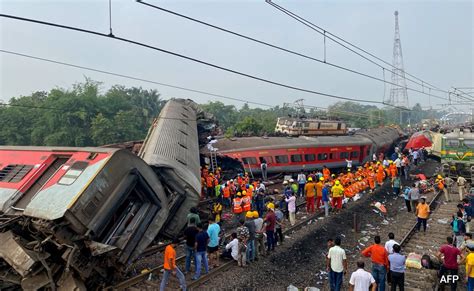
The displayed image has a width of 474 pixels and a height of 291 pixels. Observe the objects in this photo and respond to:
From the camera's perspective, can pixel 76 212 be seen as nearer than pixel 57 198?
Yes

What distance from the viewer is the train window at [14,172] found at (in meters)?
8.21

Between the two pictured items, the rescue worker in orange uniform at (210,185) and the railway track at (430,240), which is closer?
the railway track at (430,240)

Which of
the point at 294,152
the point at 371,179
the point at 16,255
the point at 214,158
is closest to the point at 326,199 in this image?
the point at 371,179

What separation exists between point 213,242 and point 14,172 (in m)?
4.85

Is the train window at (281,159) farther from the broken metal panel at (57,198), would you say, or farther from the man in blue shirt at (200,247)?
the broken metal panel at (57,198)

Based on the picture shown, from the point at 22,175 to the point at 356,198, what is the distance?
43.9ft

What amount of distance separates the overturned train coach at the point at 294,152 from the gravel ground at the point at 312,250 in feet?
21.3

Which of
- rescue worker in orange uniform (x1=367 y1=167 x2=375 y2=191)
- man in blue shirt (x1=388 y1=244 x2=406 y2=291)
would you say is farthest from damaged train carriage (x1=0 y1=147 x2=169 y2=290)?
rescue worker in orange uniform (x1=367 y1=167 x2=375 y2=191)

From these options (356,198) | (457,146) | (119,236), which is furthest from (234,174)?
(119,236)

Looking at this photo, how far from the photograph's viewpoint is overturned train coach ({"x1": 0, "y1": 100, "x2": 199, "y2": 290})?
6.65 m

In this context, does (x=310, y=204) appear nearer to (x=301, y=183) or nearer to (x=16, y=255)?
(x=301, y=183)

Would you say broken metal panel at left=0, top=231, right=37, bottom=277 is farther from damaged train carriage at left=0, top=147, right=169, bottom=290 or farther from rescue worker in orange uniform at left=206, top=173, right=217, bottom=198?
rescue worker in orange uniform at left=206, top=173, right=217, bottom=198

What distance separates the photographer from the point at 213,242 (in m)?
9.67

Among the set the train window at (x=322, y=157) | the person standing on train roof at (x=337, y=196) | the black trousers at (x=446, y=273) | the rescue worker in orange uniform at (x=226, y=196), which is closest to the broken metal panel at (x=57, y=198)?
the black trousers at (x=446, y=273)
